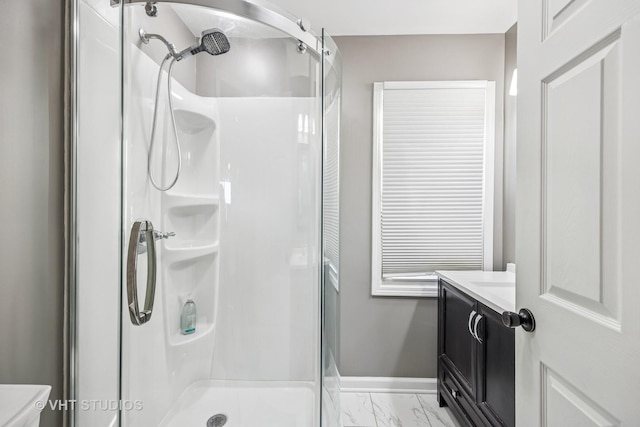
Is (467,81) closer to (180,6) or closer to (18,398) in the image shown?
(180,6)

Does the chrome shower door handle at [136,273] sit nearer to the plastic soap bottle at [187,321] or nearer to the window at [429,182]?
the plastic soap bottle at [187,321]

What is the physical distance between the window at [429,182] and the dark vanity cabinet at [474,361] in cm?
29

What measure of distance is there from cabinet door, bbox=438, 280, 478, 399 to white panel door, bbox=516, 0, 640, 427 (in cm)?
68

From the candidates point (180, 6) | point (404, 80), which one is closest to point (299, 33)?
point (180, 6)

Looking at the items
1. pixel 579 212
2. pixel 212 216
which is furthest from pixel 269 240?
pixel 579 212

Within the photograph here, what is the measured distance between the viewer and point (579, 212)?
30.8 inches

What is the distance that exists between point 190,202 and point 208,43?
0.59 meters

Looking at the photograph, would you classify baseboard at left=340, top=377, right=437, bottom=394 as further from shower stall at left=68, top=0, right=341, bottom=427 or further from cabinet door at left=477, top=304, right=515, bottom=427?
shower stall at left=68, top=0, right=341, bottom=427

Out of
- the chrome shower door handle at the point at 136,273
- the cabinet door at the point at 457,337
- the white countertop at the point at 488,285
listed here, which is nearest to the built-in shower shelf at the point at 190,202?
the chrome shower door handle at the point at 136,273

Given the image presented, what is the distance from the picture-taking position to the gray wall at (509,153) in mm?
2199

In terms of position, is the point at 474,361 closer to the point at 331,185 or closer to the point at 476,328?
the point at 476,328

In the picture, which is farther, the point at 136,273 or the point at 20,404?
the point at 136,273

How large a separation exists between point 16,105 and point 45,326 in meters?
0.69

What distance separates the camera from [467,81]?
2.29 meters
